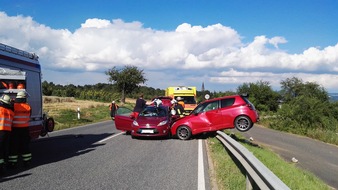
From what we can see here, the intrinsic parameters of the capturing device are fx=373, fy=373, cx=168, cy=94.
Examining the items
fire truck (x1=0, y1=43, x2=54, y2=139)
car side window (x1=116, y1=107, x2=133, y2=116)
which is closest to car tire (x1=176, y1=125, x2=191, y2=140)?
car side window (x1=116, y1=107, x2=133, y2=116)

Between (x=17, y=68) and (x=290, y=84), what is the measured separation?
102254 millimetres

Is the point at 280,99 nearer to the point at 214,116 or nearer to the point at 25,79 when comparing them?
the point at 214,116

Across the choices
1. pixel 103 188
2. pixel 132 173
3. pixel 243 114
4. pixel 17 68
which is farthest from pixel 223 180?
pixel 243 114

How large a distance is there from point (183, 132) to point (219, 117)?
167 cm

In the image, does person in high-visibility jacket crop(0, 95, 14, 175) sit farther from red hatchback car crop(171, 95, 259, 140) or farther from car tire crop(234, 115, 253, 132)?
car tire crop(234, 115, 253, 132)

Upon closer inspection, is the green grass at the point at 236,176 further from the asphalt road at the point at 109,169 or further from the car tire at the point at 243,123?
the car tire at the point at 243,123

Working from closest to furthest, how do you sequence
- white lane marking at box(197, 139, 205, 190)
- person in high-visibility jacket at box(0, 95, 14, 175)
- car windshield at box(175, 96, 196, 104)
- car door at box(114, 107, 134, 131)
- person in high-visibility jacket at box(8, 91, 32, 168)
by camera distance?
1. white lane marking at box(197, 139, 205, 190)
2. person in high-visibility jacket at box(0, 95, 14, 175)
3. person in high-visibility jacket at box(8, 91, 32, 168)
4. car door at box(114, 107, 134, 131)
5. car windshield at box(175, 96, 196, 104)

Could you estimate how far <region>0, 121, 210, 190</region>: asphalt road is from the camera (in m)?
7.01

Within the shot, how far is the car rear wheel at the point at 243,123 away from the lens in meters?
14.7

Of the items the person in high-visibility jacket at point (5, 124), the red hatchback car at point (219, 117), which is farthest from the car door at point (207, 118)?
the person in high-visibility jacket at point (5, 124)

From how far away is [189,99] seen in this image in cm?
2581

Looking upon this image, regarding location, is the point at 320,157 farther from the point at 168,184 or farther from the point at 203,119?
the point at 168,184

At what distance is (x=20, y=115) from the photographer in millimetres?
8469

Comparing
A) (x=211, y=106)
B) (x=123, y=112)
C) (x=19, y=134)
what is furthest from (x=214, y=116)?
(x=19, y=134)
